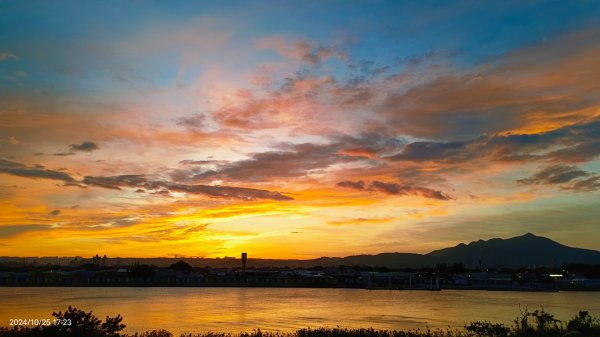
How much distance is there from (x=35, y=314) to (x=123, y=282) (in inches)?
4817

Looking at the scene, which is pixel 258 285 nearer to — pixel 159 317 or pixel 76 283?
pixel 76 283

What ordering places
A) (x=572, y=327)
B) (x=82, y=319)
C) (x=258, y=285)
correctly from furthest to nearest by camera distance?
(x=258, y=285)
(x=572, y=327)
(x=82, y=319)

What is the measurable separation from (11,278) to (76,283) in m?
26.6

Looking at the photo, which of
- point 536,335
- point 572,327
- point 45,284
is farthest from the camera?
point 45,284

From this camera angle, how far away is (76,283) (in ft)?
531

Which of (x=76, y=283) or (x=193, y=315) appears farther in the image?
(x=76, y=283)

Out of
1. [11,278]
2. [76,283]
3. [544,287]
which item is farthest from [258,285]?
[544,287]

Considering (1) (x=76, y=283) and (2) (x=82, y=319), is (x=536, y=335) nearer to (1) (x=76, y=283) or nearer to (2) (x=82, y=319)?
(2) (x=82, y=319)

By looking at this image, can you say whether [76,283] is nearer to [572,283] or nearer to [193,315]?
[193,315]

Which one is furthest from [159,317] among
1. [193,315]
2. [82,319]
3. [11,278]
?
[11,278]

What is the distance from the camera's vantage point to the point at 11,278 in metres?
170

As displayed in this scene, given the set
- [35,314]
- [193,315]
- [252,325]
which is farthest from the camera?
[193,315]

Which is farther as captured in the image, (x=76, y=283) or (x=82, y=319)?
(x=76, y=283)

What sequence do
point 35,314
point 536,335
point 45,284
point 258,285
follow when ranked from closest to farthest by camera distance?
point 536,335
point 35,314
point 45,284
point 258,285
